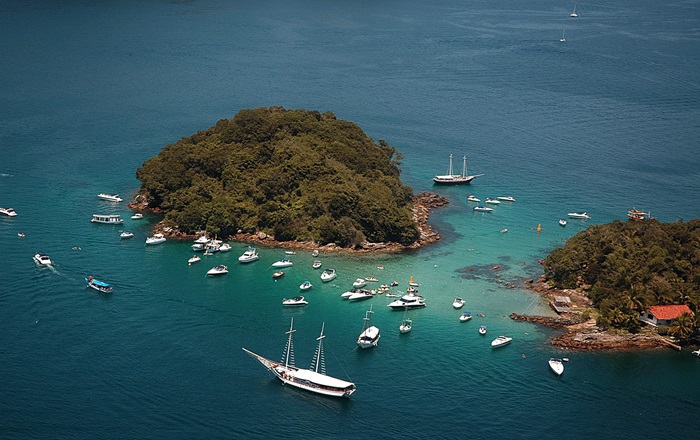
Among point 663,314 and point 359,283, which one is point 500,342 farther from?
point 359,283

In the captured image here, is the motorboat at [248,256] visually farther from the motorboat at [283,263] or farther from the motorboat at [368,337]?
the motorboat at [368,337]

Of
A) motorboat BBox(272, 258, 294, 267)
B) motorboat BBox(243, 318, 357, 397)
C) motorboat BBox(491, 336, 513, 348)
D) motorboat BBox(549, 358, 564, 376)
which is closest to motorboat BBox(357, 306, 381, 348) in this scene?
motorboat BBox(243, 318, 357, 397)

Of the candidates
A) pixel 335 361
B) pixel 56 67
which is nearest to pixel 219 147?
pixel 335 361

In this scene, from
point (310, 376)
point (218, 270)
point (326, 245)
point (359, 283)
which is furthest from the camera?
point (326, 245)

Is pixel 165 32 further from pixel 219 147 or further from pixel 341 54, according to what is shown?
pixel 219 147

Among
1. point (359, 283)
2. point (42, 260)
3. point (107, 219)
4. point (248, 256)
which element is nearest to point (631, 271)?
point (359, 283)

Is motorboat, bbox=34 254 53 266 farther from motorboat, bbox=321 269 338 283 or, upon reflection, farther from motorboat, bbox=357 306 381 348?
motorboat, bbox=357 306 381 348
